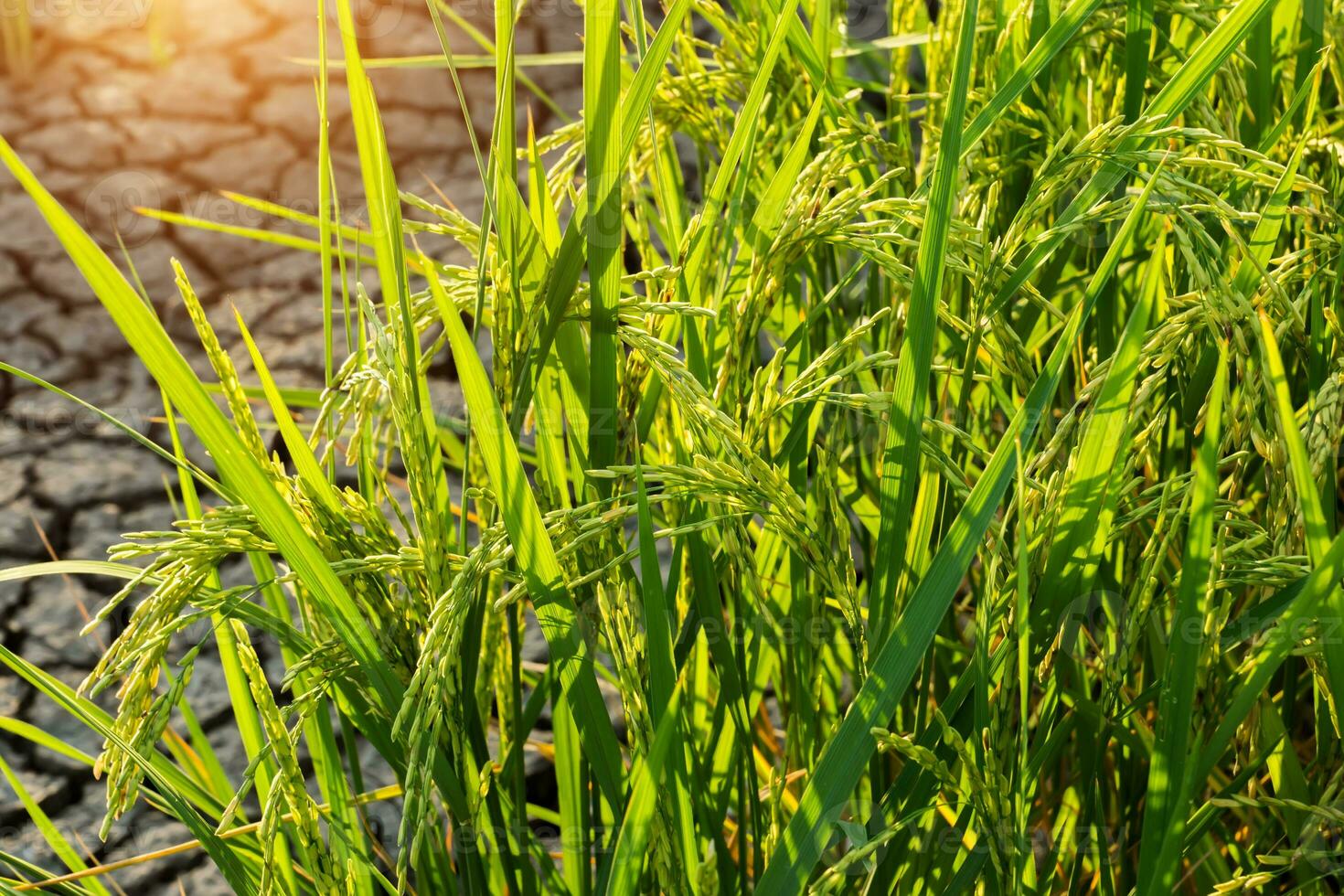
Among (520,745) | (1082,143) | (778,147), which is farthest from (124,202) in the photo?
(1082,143)

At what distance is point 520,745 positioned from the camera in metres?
0.78

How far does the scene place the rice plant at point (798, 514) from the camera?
0.59m

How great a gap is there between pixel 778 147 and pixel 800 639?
45 cm

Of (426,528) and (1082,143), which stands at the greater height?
(1082,143)

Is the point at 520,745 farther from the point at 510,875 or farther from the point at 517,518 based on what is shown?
the point at 517,518

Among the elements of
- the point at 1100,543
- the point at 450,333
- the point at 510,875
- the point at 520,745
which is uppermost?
the point at 450,333

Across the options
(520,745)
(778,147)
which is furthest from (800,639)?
(778,147)

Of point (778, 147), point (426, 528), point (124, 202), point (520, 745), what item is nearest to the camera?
point (426, 528)

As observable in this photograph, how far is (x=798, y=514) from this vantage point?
56cm

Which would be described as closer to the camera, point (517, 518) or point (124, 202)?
point (517, 518)

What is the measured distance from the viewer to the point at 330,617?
0.62 metres

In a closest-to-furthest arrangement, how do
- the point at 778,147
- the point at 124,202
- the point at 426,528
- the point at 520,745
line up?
the point at 426,528
the point at 520,745
the point at 778,147
the point at 124,202

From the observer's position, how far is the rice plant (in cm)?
59

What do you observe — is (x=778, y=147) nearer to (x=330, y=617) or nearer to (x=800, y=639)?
(x=800, y=639)
